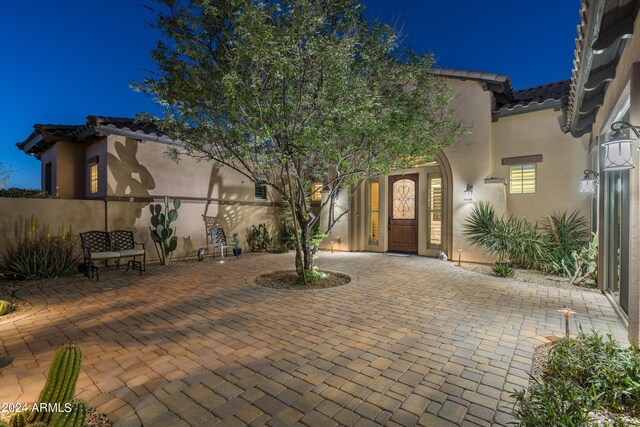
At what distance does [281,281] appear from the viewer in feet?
22.3

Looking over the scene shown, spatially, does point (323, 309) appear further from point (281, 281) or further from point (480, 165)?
point (480, 165)

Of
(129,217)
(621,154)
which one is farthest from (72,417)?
(129,217)

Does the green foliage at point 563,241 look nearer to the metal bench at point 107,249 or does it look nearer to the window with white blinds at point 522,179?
the window with white blinds at point 522,179

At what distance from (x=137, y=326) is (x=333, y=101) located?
4.56m

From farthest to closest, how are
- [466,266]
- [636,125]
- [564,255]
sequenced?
[466,266]
[564,255]
[636,125]

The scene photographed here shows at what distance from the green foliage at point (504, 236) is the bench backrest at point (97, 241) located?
32.9ft

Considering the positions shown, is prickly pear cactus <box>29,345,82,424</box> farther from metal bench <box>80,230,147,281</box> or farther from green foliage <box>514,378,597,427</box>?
metal bench <box>80,230,147,281</box>

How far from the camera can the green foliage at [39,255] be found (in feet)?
22.2

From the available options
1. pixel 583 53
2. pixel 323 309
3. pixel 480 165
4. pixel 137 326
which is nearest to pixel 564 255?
pixel 480 165

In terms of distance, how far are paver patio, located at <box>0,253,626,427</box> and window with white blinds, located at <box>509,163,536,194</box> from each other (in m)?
3.86

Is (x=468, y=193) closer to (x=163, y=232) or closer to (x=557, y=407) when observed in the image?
(x=557, y=407)

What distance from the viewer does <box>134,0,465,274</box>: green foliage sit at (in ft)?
15.7

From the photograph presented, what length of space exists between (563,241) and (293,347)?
771cm

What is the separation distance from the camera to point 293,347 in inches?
136
